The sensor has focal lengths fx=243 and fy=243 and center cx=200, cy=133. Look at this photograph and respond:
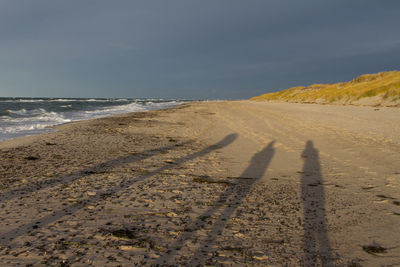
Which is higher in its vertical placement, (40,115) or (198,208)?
(40,115)

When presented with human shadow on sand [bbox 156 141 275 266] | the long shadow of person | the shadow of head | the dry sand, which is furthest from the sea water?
the long shadow of person

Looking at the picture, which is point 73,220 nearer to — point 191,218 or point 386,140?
point 191,218

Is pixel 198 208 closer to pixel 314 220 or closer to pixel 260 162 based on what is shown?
pixel 314 220

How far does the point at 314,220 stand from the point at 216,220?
4.18 feet

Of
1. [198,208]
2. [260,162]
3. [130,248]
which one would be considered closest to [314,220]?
[198,208]

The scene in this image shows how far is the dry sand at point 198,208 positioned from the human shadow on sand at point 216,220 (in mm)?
15

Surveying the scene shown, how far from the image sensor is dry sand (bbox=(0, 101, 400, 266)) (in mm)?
A: 2408

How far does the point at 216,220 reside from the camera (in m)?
3.12

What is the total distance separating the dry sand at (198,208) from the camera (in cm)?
241

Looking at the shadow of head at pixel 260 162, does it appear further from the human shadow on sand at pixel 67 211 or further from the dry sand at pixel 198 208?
the human shadow on sand at pixel 67 211

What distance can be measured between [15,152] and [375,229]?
8215 millimetres

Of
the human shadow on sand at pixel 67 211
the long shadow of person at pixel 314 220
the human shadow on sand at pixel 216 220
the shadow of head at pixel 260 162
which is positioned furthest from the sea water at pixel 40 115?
the long shadow of person at pixel 314 220

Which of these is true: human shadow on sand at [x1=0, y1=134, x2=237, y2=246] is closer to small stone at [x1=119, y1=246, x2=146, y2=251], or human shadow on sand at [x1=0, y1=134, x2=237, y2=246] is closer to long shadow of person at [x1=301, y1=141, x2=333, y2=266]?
small stone at [x1=119, y1=246, x2=146, y2=251]

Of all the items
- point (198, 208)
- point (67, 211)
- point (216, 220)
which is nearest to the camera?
point (216, 220)
